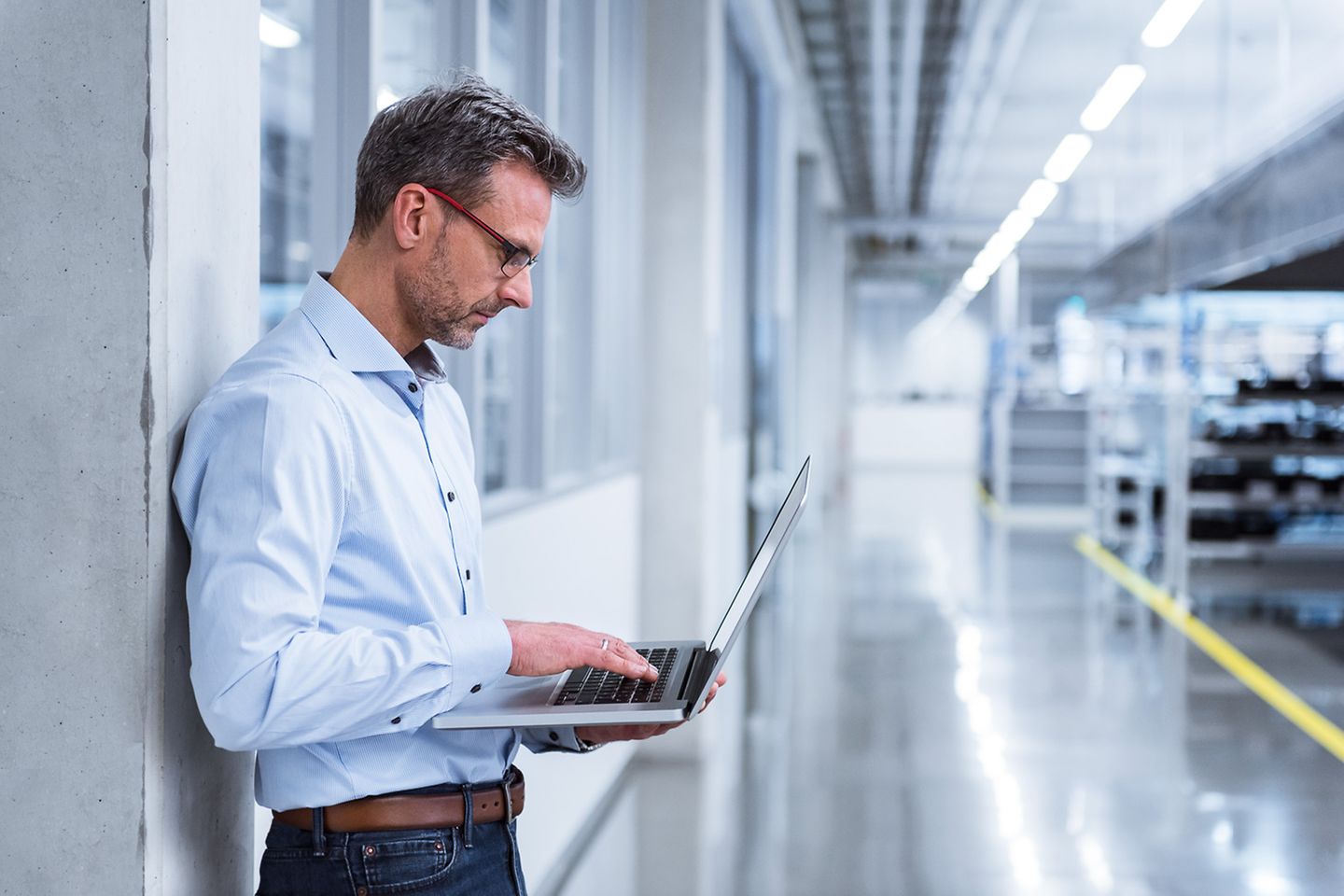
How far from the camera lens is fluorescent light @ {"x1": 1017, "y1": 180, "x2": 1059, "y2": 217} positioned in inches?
612

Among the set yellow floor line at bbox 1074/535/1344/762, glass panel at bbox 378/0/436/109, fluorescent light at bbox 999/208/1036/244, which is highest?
fluorescent light at bbox 999/208/1036/244

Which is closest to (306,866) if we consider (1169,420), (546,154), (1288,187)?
(546,154)

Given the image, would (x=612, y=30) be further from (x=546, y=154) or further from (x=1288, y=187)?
(x=1288, y=187)

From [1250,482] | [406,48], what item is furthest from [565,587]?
[1250,482]

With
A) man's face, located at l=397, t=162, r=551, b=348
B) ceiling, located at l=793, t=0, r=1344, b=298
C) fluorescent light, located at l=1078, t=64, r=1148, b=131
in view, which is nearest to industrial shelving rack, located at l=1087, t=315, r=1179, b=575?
ceiling, located at l=793, t=0, r=1344, b=298

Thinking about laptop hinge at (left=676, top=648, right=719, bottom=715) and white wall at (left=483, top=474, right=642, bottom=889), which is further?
white wall at (left=483, top=474, right=642, bottom=889)

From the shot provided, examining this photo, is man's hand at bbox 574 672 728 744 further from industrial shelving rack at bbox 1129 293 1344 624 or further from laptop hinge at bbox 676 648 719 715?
industrial shelving rack at bbox 1129 293 1344 624

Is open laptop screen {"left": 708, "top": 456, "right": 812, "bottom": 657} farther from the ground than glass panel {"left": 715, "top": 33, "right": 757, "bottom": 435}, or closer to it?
closer to it

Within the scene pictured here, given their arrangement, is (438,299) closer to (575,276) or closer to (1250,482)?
(575,276)

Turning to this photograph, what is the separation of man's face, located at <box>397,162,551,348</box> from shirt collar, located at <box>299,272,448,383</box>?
0.20 ft

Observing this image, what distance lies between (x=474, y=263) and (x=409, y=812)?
0.63 m

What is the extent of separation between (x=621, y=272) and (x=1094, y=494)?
9.08 metres

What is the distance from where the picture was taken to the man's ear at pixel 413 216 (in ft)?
4.64

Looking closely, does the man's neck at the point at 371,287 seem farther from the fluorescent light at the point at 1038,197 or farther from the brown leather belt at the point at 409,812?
the fluorescent light at the point at 1038,197
